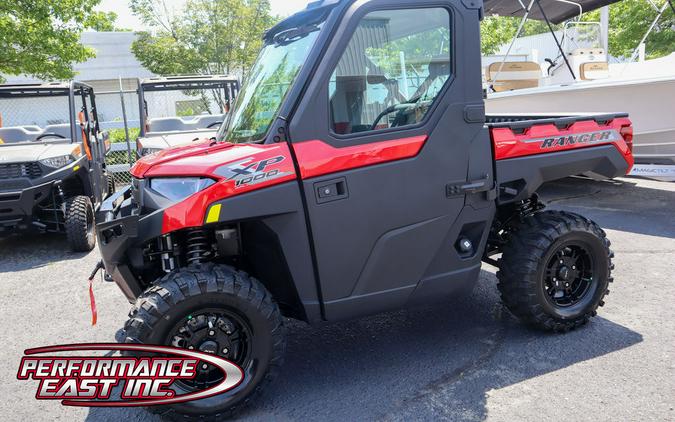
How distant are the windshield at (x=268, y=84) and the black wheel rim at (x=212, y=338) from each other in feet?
3.35

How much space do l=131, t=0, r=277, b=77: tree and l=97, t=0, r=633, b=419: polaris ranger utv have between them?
1698 cm

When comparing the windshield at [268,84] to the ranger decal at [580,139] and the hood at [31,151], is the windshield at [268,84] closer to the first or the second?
the ranger decal at [580,139]

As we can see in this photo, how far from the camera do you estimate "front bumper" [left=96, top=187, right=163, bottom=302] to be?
2904 millimetres

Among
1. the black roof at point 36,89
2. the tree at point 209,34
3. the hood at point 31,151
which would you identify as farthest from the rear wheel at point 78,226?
the tree at point 209,34

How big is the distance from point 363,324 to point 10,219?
4.90 m

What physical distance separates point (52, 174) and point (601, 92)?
7414 mm

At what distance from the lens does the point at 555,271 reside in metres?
Result: 3.79

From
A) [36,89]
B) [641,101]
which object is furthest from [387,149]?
[36,89]

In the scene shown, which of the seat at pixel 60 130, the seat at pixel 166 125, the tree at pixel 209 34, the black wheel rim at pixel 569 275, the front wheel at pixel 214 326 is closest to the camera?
the front wheel at pixel 214 326

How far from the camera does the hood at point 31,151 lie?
6.60 m

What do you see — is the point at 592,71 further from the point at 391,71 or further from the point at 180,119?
the point at 180,119

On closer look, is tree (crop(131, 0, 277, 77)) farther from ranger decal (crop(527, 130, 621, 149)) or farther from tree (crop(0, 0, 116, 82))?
ranger decal (crop(527, 130, 621, 149))

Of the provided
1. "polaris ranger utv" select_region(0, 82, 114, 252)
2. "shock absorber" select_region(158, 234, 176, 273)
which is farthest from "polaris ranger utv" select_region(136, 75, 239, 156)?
"shock absorber" select_region(158, 234, 176, 273)

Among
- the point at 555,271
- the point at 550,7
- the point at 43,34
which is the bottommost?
the point at 555,271
